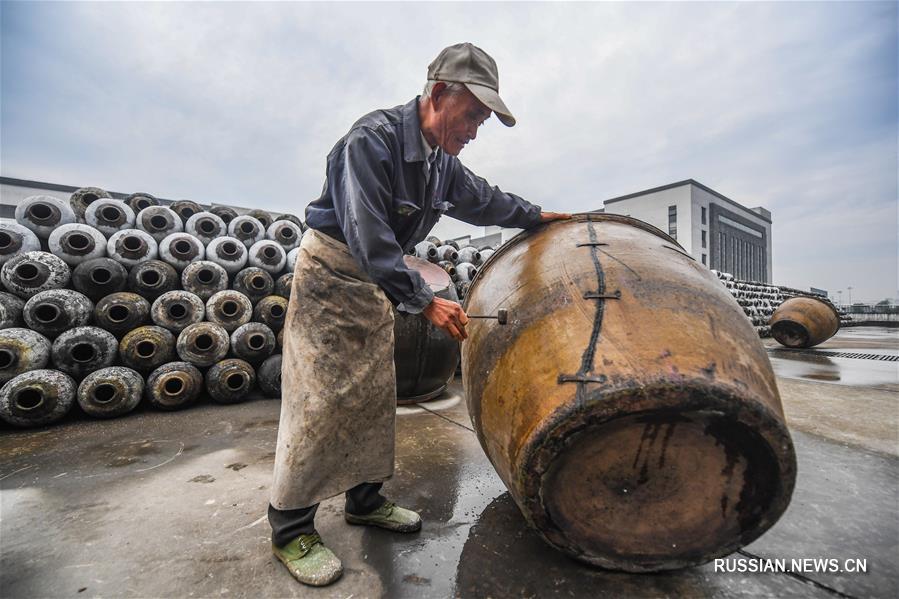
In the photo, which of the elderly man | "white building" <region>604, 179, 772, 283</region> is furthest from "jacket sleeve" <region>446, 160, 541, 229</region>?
"white building" <region>604, 179, 772, 283</region>

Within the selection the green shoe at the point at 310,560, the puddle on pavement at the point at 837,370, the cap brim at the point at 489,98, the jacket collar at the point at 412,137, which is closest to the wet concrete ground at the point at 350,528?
the green shoe at the point at 310,560

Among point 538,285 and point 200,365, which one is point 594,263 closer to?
point 538,285

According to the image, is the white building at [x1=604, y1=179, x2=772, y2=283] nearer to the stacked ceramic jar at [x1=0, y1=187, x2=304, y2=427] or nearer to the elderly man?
the stacked ceramic jar at [x1=0, y1=187, x2=304, y2=427]

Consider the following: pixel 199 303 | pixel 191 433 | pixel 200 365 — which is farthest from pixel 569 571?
pixel 199 303

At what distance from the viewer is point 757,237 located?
3634 centimetres

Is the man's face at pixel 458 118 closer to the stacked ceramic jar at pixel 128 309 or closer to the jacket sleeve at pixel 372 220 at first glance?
the jacket sleeve at pixel 372 220

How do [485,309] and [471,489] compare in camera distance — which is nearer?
[485,309]

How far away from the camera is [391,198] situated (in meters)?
1.68

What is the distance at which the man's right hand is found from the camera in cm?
150

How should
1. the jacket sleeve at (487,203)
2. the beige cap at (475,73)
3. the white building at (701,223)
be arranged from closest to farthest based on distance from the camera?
the beige cap at (475,73) < the jacket sleeve at (487,203) < the white building at (701,223)

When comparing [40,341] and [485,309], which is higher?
[485,309]

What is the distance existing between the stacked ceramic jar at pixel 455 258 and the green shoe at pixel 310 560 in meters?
4.26

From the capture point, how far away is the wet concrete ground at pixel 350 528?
1489 mm

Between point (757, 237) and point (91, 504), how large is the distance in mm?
45330
